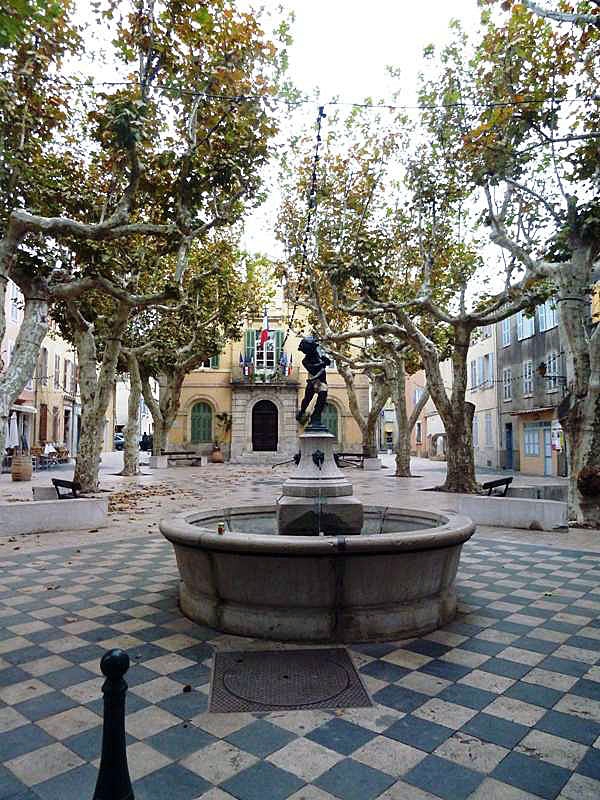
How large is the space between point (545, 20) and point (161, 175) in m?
7.30

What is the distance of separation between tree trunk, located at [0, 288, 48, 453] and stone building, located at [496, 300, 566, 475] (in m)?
19.1

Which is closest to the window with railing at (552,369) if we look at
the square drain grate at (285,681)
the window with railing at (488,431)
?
the window with railing at (488,431)

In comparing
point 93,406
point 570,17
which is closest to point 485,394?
point 93,406

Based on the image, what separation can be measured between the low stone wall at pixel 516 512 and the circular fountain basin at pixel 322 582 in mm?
6043

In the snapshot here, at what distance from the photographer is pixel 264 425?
36.9 metres

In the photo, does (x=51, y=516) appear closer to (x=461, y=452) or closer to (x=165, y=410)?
(x=461, y=452)

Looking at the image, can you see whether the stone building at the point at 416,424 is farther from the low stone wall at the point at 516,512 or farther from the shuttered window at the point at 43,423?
the low stone wall at the point at 516,512

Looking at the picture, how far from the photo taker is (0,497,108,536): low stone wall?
30.3ft

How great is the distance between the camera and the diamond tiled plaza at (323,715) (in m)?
2.61

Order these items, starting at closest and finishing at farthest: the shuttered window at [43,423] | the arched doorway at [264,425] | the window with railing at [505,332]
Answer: the window with railing at [505,332] → the shuttered window at [43,423] → the arched doorway at [264,425]

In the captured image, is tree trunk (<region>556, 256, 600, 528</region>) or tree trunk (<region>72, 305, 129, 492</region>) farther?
tree trunk (<region>72, 305, 129, 492</region>)

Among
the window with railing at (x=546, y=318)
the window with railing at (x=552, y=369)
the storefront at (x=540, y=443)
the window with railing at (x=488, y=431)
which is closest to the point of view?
the storefront at (x=540, y=443)

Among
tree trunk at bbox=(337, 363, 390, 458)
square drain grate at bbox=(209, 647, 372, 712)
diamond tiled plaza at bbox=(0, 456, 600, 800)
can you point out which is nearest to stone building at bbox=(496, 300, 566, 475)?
tree trunk at bbox=(337, 363, 390, 458)

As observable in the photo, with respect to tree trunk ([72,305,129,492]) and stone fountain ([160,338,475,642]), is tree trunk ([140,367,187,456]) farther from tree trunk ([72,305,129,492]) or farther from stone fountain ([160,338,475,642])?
stone fountain ([160,338,475,642])
